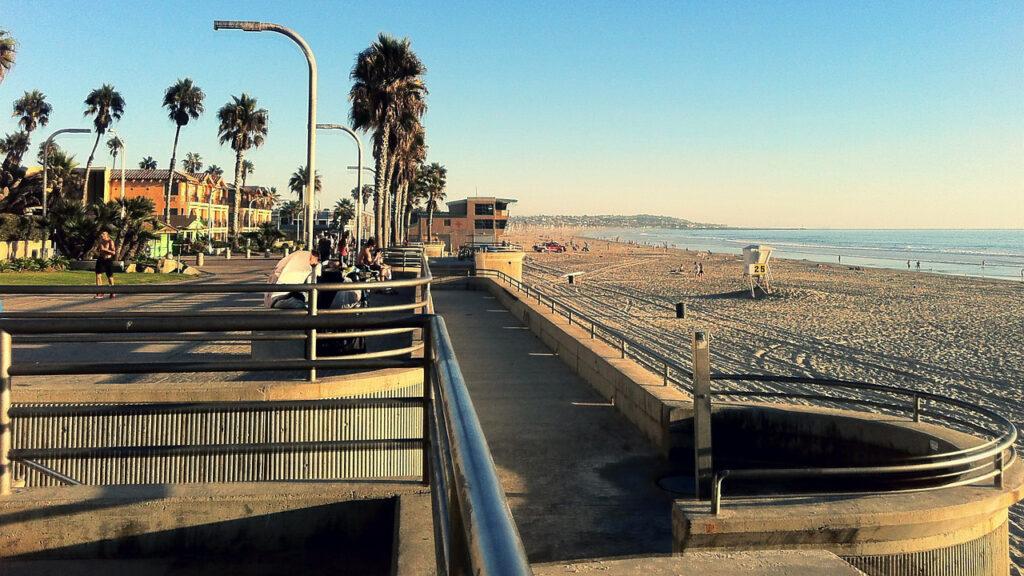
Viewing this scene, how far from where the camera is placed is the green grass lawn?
2334cm

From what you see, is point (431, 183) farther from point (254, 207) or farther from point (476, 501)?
point (476, 501)

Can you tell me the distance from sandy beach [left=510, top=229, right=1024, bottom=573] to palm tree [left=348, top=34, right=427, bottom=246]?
12773 mm

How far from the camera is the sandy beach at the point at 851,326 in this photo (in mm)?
21031

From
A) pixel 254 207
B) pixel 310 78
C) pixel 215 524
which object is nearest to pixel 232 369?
pixel 215 524

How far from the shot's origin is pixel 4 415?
10.1ft

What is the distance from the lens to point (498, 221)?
105 meters

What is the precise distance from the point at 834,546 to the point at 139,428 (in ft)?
17.8

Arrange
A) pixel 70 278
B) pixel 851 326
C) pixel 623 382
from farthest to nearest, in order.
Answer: pixel 851 326 → pixel 70 278 → pixel 623 382

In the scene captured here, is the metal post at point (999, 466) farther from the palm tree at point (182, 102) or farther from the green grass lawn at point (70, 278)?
the palm tree at point (182, 102)

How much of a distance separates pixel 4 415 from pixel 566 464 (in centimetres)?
572

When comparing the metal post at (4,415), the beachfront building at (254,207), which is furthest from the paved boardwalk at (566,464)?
the beachfront building at (254,207)

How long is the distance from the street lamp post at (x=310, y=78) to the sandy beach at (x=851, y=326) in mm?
11886

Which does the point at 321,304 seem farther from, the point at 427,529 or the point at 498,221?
the point at 498,221

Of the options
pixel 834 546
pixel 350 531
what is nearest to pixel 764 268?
pixel 834 546
